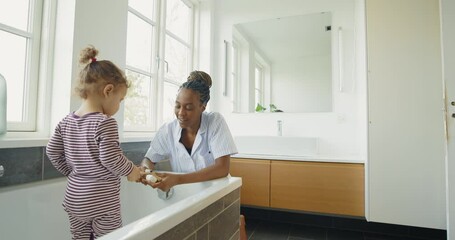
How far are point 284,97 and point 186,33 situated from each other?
1.40m

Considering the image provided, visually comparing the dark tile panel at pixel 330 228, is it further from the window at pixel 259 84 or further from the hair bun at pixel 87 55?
the hair bun at pixel 87 55

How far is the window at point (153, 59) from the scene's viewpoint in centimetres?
213

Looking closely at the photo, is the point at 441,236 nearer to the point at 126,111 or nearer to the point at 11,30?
the point at 126,111

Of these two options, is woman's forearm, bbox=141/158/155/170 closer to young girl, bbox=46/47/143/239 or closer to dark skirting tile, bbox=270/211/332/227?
young girl, bbox=46/47/143/239

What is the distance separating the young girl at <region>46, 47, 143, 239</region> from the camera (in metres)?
0.91

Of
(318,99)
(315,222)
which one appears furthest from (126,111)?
(315,222)

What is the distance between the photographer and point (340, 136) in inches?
96.0

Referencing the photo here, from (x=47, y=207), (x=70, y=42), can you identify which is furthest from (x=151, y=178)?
(x=70, y=42)

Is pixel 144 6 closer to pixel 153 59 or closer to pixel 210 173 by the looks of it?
pixel 153 59

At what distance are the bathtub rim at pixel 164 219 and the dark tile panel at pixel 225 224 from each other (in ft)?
0.31

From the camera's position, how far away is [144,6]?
7.47 ft

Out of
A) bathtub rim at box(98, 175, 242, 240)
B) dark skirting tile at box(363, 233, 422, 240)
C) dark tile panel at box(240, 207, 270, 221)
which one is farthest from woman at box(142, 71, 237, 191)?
dark skirting tile at box(363, 233, 422, 240)

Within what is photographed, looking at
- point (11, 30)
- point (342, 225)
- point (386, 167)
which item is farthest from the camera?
point (342, 225)

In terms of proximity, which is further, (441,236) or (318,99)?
(318,99)
